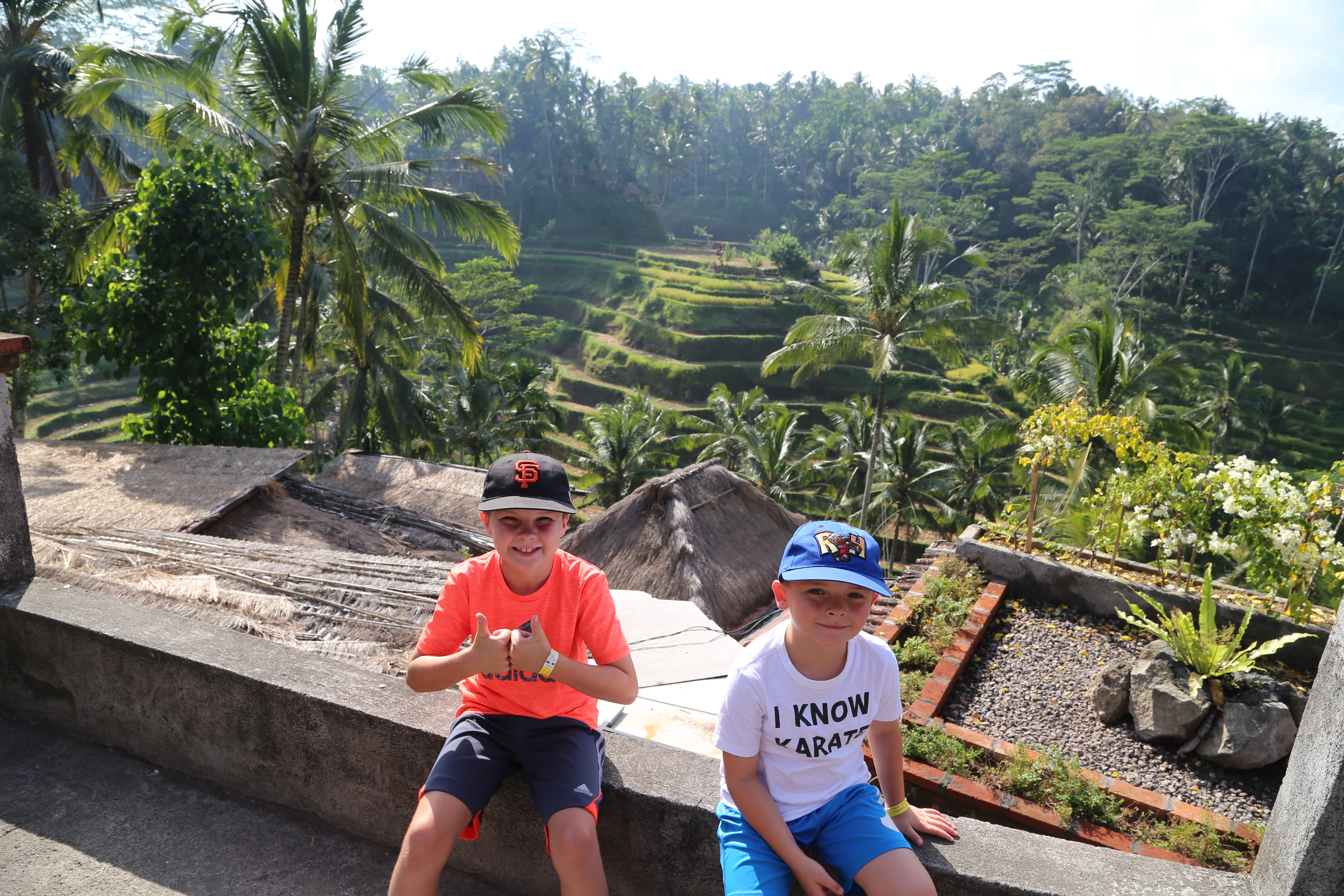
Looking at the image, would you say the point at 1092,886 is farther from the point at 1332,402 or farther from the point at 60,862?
the point at 1332,402

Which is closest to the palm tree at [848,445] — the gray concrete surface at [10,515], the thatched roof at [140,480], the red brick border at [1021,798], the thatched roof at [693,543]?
the thatched roof at [693,543]

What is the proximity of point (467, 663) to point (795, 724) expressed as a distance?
0.75m

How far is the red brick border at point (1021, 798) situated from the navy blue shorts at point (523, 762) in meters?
1.57

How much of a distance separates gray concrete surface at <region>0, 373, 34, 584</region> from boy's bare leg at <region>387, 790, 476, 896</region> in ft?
Answer: 6.07

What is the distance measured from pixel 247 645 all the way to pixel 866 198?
56601 millimetres

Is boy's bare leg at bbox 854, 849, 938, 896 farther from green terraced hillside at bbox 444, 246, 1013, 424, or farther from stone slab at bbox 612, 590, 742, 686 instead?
green terraced hillside at bbox 444, 246, 1013, 424

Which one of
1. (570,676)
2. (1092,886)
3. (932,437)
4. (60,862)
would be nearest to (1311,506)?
(1092,886)

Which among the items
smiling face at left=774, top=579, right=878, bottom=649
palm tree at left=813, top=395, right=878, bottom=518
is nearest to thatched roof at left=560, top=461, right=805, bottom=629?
smiling face at left=774, top=579, right=878, bottom=649

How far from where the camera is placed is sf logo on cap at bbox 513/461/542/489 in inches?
78.7

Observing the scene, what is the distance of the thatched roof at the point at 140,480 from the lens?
207 inches

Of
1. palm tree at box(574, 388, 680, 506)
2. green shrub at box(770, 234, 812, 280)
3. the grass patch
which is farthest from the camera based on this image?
green shrub at box(770, 234, 812, 280)

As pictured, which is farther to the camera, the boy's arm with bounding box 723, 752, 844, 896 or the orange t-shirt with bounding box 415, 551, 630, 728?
the orange t-shirt with bounding box 415, 551, 630, 728

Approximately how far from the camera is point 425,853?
1832mm

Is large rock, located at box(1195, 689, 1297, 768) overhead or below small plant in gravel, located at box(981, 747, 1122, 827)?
overhead
